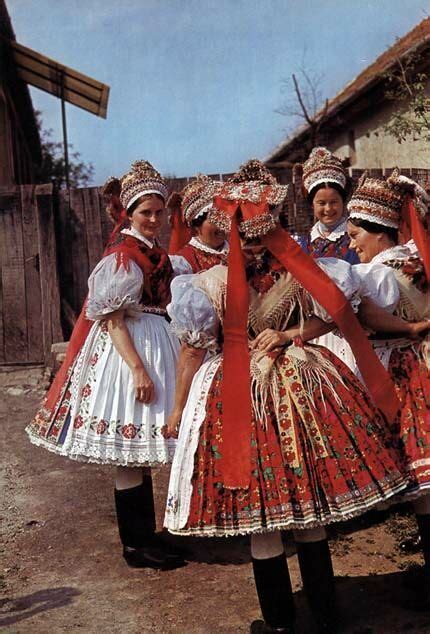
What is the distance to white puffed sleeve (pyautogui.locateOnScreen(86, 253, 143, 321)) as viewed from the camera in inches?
143

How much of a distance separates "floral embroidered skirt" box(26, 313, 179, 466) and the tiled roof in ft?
26.1

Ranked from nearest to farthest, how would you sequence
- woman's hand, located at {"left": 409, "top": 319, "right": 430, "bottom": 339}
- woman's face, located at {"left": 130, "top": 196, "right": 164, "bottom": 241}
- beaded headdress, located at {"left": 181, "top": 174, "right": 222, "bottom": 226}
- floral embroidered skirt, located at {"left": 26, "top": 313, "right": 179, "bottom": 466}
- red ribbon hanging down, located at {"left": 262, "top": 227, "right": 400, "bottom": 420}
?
red ribbon hanging down, located at {"left": 262, "top": 227, "right": 400, "bottom": 420} < woman's hand, located at {"left": 409, "top": 319, "right": 430, "bottom": 339} < floral embroidered skirt, located at {"left": 26, "top": 313, "right": 179, "bottom": 466} < woman's face, located at {"left": 130, "top": 196, "right": 164, "bottom": 241} < beaded headdress, located at {"left": 181, "top": 174, "right": 222, "bottom": 226}

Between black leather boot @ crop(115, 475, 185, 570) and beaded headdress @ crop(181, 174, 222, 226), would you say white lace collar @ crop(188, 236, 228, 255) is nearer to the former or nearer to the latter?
beaded headdress @ crop(181, 174, 222, 226)

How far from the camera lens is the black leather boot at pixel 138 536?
3.72 m

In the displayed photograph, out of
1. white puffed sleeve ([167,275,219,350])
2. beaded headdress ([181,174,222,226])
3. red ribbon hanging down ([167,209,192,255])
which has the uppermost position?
beaded headdress ([181,174,222,226])

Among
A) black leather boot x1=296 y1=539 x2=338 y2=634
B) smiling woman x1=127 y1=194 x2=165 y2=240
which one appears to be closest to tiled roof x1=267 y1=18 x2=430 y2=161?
smiling woman x1=127 y1=194 x2=165 y2=240

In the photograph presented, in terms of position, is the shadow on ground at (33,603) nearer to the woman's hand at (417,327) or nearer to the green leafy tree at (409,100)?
the woman's hand at (417,327)

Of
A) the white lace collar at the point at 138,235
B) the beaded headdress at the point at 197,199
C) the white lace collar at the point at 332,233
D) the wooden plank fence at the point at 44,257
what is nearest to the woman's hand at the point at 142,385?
the white lace collar at the point at 138,235

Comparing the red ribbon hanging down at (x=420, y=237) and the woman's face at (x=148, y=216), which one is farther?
the woman's face at (x=148, y=216)

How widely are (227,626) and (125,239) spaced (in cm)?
191

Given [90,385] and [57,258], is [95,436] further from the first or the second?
[57,258]

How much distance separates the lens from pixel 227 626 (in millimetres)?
3053

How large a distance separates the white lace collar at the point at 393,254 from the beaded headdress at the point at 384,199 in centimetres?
10

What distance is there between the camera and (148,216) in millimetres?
3875
